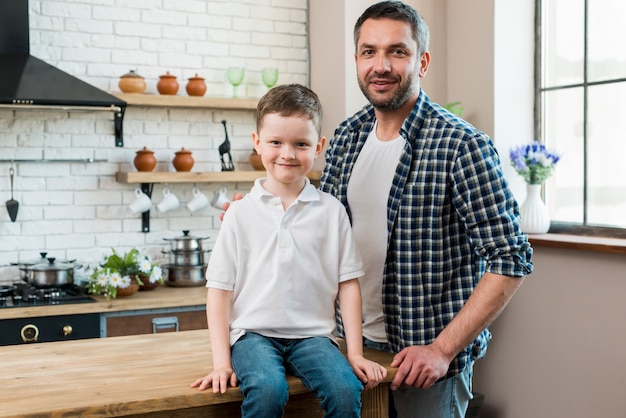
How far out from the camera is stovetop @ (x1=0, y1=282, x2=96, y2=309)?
12.5 feet

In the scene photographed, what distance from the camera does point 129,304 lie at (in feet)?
12.8

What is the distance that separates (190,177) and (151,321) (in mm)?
875

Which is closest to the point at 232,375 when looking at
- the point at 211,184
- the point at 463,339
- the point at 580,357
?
the point at 463,339

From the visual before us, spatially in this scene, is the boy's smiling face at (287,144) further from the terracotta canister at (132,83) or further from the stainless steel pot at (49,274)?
the terracotta canister at (132,83)

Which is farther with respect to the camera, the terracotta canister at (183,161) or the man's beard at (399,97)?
the terracotta canister at (183,161)

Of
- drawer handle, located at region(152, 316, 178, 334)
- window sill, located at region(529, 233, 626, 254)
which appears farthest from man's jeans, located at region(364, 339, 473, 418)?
drawer handle, located at region(152, 316, 178, 334)

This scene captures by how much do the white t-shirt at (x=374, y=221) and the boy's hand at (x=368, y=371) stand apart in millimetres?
295

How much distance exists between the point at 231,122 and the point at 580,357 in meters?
2.42

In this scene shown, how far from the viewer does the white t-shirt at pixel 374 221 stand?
6.98ft

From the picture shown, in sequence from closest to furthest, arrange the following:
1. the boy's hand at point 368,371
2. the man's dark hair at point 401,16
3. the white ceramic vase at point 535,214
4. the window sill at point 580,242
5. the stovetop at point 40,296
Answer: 1. the boy's hand at point 368,371
2. the man's dark hair at point 401,16
3. the window sill at point 580,242
4. the stovetop at point 40,296
5. the white ceramic vase at point 535,214

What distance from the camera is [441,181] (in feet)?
6.57

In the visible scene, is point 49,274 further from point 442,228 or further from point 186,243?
point 442,228

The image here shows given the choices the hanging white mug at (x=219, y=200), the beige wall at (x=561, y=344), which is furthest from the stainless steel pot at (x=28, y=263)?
the beige wall at (x=561, y=344)

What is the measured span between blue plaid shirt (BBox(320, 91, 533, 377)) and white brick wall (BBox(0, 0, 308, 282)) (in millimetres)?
2740
